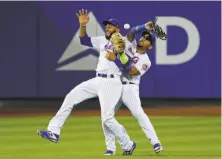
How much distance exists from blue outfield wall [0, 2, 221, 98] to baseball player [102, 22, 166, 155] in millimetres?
7714

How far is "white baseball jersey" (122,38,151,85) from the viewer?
10.0 m

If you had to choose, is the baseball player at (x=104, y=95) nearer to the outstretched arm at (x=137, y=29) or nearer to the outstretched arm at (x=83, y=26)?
the outstretched arm at (x=83, y=26)

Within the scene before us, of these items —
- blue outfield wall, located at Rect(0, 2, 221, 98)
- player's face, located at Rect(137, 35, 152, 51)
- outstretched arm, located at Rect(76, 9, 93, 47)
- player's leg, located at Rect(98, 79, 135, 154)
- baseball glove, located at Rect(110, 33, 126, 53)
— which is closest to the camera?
baseball glove, located at Rect(110, 33, 126, 53)

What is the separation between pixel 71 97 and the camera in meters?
9.87

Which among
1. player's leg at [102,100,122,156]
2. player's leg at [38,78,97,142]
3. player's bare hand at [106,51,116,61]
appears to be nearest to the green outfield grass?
player's leg at [102,100,122,156]

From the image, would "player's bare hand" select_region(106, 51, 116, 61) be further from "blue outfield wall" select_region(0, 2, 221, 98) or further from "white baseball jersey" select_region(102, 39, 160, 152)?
"blue outfield wall" select_region(0, 2, 221, 98)

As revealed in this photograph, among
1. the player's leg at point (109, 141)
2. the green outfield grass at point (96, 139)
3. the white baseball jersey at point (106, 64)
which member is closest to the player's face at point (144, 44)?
the white baseball jersey at point (106, 64)

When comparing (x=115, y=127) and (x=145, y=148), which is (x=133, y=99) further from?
(x=145, y=148)

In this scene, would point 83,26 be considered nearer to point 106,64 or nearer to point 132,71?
point 106,64

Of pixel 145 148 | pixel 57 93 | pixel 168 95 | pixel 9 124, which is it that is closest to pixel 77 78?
pixel 57 93

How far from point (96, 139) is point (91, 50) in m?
6.11

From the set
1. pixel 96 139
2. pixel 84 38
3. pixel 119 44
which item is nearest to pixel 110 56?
pixel 119 44

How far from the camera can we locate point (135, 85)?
33.3 feet

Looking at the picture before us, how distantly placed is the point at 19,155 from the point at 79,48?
329 inches
